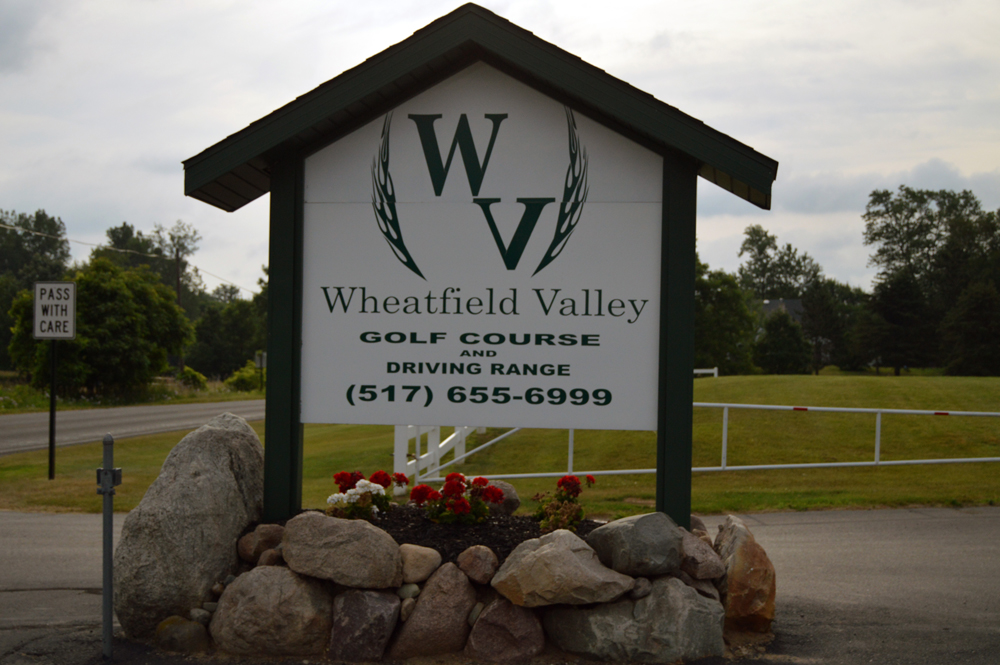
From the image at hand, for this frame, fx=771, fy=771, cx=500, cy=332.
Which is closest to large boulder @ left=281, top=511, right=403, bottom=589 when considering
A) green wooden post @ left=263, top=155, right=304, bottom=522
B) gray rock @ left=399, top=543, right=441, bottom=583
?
gray rock @ left=399, top=543, right=441, bottom=583

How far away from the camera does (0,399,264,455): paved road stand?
17312 millimetres

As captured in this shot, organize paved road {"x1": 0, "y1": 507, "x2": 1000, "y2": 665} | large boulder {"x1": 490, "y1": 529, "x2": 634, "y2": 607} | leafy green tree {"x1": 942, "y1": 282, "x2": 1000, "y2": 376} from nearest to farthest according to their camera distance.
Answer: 1. large boulder {"x1": 490, "y1": 529, "x2": 634, "y2": 607}
2. paved road {"x1": 0, "y1": 507, "x2": 1000, "y2": 665}
3. leafy green tree {"x1": 942, "y1": 282, "x2": 1000, "y2": 376}

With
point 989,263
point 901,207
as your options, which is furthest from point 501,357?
point 901,207

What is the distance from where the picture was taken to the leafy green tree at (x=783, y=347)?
1996 inches

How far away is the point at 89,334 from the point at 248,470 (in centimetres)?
2953

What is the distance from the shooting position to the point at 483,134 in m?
5.68

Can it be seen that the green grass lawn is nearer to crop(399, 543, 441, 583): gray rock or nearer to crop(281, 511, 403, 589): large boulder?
crop(399, 543, 441, 583): gray rock

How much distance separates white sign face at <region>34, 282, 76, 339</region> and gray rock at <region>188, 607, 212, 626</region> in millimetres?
8092

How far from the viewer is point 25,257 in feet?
279

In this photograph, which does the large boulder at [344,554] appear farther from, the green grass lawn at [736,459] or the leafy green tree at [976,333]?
the leafy green tree at [976,333]

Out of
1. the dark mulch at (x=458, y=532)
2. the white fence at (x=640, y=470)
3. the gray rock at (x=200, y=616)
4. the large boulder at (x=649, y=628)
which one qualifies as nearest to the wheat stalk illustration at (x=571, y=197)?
the dark mulch at (x=458, y=532)

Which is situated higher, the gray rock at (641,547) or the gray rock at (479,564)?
the gray rock at (641,547)

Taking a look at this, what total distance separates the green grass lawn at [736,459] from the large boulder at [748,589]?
11.5 ft

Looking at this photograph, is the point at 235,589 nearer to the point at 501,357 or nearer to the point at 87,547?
the point at 501,357
